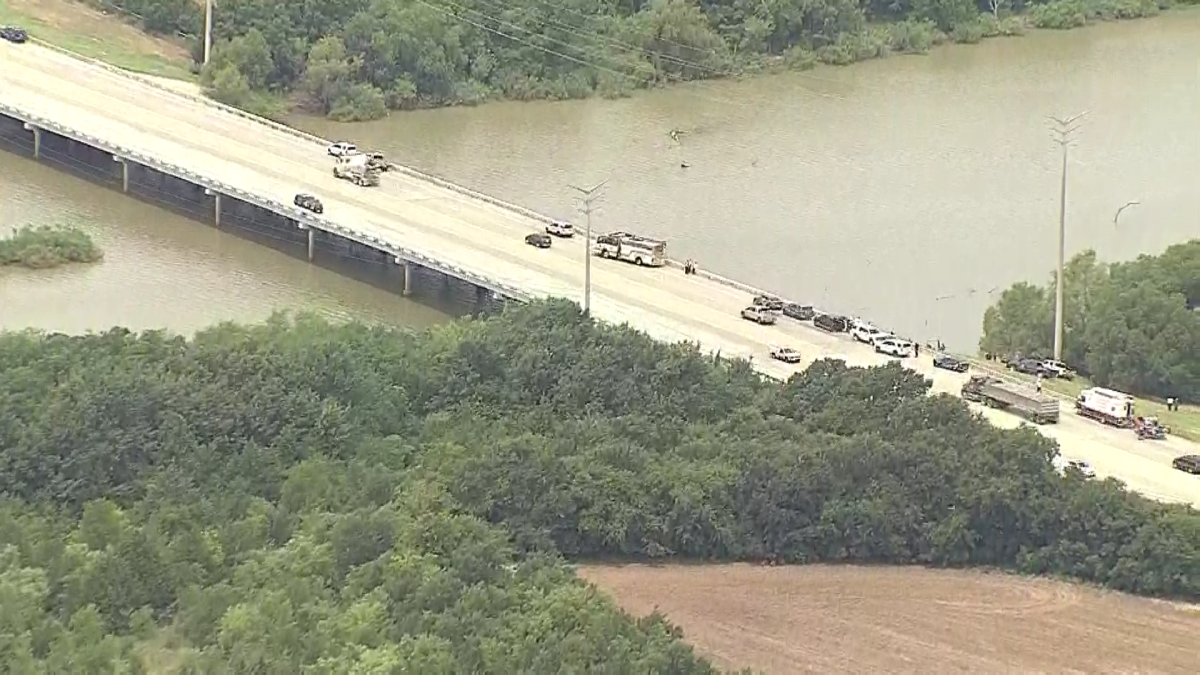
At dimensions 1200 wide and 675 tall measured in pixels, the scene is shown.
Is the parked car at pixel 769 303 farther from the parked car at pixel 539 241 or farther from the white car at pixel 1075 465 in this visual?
the white car at pixel 1075 465

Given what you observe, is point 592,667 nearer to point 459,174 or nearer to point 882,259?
point 882,259

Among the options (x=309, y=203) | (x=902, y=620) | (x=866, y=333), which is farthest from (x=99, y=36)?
(x=902, y=620)

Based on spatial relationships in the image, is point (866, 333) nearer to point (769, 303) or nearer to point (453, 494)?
point (769, 303)

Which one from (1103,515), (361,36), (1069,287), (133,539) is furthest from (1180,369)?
(361,36)

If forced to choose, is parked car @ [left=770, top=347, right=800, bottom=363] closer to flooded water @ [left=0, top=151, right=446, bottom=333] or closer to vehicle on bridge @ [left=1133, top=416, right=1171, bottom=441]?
vehicle on bridge @ [left=1133, top=416, right=1171, bottom=441]

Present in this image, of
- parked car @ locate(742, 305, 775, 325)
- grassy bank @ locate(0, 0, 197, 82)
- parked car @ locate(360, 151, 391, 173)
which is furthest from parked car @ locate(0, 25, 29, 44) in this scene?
parked car @ locate(742, 305, 775, 325)

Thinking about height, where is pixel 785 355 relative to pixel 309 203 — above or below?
below
